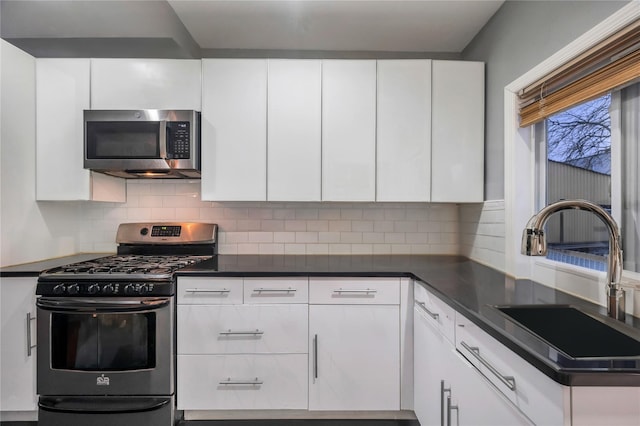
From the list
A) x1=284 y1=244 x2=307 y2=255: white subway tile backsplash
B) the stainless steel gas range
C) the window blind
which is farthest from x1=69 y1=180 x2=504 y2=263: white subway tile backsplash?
the window blind

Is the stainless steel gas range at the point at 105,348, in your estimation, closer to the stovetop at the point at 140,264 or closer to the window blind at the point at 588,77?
the stovetop at the point at 140,264

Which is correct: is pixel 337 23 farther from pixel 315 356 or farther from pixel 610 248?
pixel 315 356

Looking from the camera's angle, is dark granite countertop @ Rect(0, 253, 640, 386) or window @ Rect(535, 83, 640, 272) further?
window @ Rect(535, 83, 640, 272)

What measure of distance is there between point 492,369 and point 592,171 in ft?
3.41

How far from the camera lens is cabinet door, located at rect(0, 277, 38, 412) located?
77.2 inches

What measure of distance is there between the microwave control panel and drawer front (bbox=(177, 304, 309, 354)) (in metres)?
0.94

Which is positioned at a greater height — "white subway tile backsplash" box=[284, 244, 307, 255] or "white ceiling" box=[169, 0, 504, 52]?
"white ceiling" box=[169, 0, 504, 52]

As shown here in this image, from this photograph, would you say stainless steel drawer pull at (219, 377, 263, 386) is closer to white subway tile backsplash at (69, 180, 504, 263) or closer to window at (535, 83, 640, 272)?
white subway tile backsplash at (69, 180, 504, 263)

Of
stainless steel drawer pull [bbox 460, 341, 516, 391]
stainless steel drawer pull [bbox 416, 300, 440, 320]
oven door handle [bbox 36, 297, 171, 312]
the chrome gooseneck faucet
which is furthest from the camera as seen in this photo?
oven door handle [bbox 36, 297, 171, 312]

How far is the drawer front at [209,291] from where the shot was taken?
6.40 ft


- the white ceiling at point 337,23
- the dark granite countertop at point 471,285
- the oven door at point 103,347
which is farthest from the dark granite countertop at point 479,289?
the white ceiling at point 337,23

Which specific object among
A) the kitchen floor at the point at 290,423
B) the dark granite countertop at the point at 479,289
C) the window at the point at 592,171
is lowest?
the kitchen floor at the point at 290,423

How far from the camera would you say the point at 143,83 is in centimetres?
229

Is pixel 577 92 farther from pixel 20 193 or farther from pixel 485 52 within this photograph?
pixel 20 193
